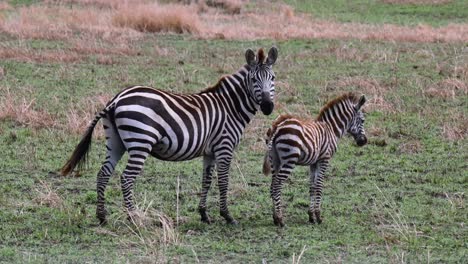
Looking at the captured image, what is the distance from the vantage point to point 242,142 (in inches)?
510

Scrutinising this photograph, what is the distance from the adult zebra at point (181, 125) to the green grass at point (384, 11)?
66.8 ft

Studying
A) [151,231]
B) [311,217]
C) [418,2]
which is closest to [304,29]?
[418,2]

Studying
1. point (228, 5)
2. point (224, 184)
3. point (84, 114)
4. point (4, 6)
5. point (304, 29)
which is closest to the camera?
point (224, 184)

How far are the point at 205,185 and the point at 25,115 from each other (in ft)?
17.5

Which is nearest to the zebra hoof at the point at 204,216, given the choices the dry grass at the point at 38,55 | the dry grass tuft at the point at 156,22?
the dry grass at the point at 38,55

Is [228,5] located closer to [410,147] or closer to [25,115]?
[25,115]

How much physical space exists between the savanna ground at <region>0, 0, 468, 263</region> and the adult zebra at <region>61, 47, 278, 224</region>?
0.43m

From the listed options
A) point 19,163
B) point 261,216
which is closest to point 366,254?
point 261,216

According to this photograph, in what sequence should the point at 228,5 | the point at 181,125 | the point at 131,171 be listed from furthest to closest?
the point at 228,5, the point at 181,125, the point at 131,171

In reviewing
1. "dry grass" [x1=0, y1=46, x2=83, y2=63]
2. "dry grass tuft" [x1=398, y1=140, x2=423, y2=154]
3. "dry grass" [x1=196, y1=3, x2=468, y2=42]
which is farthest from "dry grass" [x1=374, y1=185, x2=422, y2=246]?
"dry grass" [x1=196, y1=3, x2=468, y2=42]

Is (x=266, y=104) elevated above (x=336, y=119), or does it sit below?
above

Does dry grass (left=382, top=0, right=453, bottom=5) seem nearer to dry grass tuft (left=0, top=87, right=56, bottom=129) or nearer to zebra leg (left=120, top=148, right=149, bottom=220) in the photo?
dry grass tuft (left=0, top=87, right=56, bottom=129)

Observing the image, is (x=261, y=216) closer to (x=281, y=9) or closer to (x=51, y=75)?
(x=51, y=75)

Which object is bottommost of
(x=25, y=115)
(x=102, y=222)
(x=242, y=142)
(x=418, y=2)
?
(x=102, y=222)
